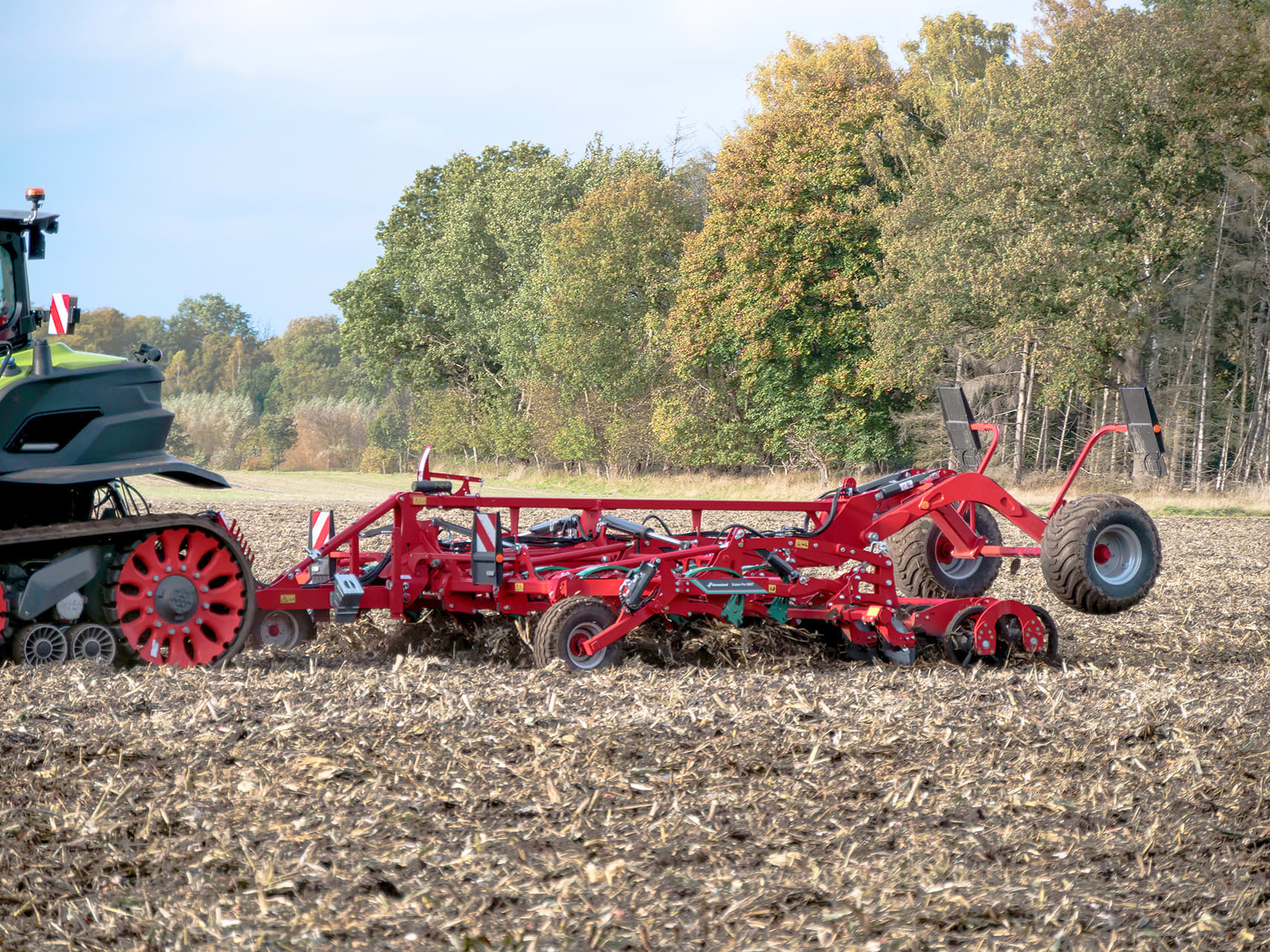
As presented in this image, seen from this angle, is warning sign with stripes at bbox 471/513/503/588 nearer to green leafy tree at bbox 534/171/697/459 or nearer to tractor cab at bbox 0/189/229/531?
tractor cab at bbox 0/189/229/531

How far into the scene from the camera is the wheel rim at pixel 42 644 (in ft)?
19.4

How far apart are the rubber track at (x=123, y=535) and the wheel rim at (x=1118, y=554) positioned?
→ 5.30m

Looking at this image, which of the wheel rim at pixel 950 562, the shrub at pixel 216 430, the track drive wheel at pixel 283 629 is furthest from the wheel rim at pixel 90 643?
the shrub at pixel 216 430

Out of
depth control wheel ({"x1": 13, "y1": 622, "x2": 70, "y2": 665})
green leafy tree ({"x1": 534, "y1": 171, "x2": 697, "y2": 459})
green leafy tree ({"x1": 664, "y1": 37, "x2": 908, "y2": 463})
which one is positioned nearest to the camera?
depth control wheel ({"x1": 13, "y1": 622, "x2": 70, "y2": 665})

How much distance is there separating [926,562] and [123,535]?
18.1ft

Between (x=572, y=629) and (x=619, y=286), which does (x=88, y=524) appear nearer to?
(x=572, y=629)

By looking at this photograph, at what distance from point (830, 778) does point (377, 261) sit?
161 ft

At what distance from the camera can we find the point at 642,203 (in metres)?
38.6

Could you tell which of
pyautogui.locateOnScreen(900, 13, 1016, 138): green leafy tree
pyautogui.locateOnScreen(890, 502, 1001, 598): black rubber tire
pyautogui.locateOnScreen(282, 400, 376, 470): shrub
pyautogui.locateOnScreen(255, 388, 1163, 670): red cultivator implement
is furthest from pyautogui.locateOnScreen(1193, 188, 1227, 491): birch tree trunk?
pyautogui.locateOnScreen(282, 400, 376, 470): shrub

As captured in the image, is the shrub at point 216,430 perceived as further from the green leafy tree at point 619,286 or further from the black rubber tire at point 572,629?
the black rubber tire at point 572,629

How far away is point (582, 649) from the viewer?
6.75m

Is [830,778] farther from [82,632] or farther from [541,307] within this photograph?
[541,307]

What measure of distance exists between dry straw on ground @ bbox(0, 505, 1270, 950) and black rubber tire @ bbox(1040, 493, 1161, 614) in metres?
1.53

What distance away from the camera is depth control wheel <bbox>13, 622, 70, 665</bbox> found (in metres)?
5.89
